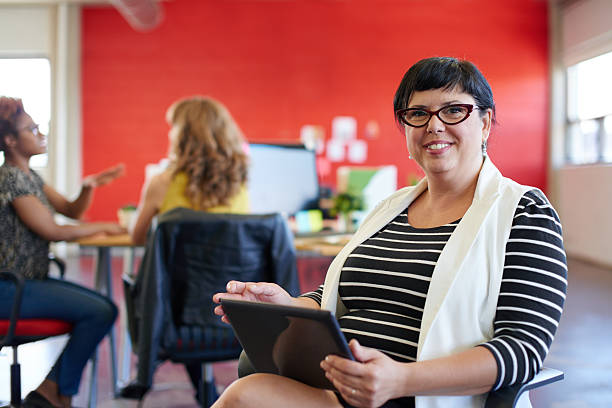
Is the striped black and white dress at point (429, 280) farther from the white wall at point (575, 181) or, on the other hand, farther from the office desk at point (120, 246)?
the white wall at point (575, 181)

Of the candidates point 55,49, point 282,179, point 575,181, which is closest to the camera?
point 282,179

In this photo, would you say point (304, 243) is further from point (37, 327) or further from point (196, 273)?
point (37, 327)

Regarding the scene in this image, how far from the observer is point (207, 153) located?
2820mm

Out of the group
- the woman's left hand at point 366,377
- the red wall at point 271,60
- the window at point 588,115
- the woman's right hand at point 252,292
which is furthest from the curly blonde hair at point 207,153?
the red wall at point 271,60

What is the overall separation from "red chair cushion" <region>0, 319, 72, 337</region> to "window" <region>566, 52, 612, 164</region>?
5932mm

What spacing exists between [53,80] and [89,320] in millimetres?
7298

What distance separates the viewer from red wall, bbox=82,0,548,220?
902 cm

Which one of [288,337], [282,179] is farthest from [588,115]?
[288,337]

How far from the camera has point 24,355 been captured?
12.5ft

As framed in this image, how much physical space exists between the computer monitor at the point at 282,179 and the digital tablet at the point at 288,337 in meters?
2.01

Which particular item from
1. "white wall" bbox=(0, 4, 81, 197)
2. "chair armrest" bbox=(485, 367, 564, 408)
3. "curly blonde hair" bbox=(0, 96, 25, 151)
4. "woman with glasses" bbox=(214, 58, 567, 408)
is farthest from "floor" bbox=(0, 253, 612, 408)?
"white wall" bbox=(0, 4, 81, 197)

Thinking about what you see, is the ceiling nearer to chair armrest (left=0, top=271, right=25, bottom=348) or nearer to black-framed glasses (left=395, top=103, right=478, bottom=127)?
chair armrest (left=0, top=271, right=25, bottom=348)

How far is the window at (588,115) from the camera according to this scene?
7.32 m

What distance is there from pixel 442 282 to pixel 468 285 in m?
0.05
